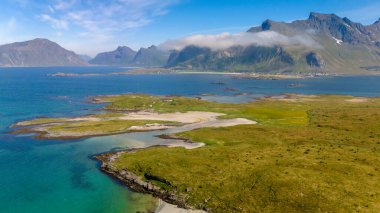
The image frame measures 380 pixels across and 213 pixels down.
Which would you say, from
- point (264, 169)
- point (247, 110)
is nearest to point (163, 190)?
point (264, 169)

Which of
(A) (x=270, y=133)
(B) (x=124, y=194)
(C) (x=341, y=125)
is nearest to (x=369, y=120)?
(C) (x=341, y=125)

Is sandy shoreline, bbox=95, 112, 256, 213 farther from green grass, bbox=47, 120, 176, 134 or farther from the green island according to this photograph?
green grass, bbox=47, 120, 176, 134

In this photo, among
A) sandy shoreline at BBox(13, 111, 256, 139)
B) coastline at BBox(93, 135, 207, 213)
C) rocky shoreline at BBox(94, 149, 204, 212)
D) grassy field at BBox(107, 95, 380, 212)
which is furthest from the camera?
sandy shoreline at BBox(13, 111, 256, 139)

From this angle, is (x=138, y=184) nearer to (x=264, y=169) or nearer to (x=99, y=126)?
(x=264, y=169)

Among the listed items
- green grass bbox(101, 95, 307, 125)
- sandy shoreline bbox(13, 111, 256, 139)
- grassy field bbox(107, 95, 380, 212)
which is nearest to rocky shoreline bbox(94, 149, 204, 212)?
grassy field bbox(107, 95, 380, 212)

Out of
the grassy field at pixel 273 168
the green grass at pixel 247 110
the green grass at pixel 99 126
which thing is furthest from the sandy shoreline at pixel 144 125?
the grassy field at pixel 273 168

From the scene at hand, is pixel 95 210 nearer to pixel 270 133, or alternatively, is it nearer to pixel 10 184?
pixel 10 184

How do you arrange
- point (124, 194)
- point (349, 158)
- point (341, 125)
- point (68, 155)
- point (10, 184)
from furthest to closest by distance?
point (341, 125), point (68, 155), point (349, 158), point (10, 184), point (124, 194)
